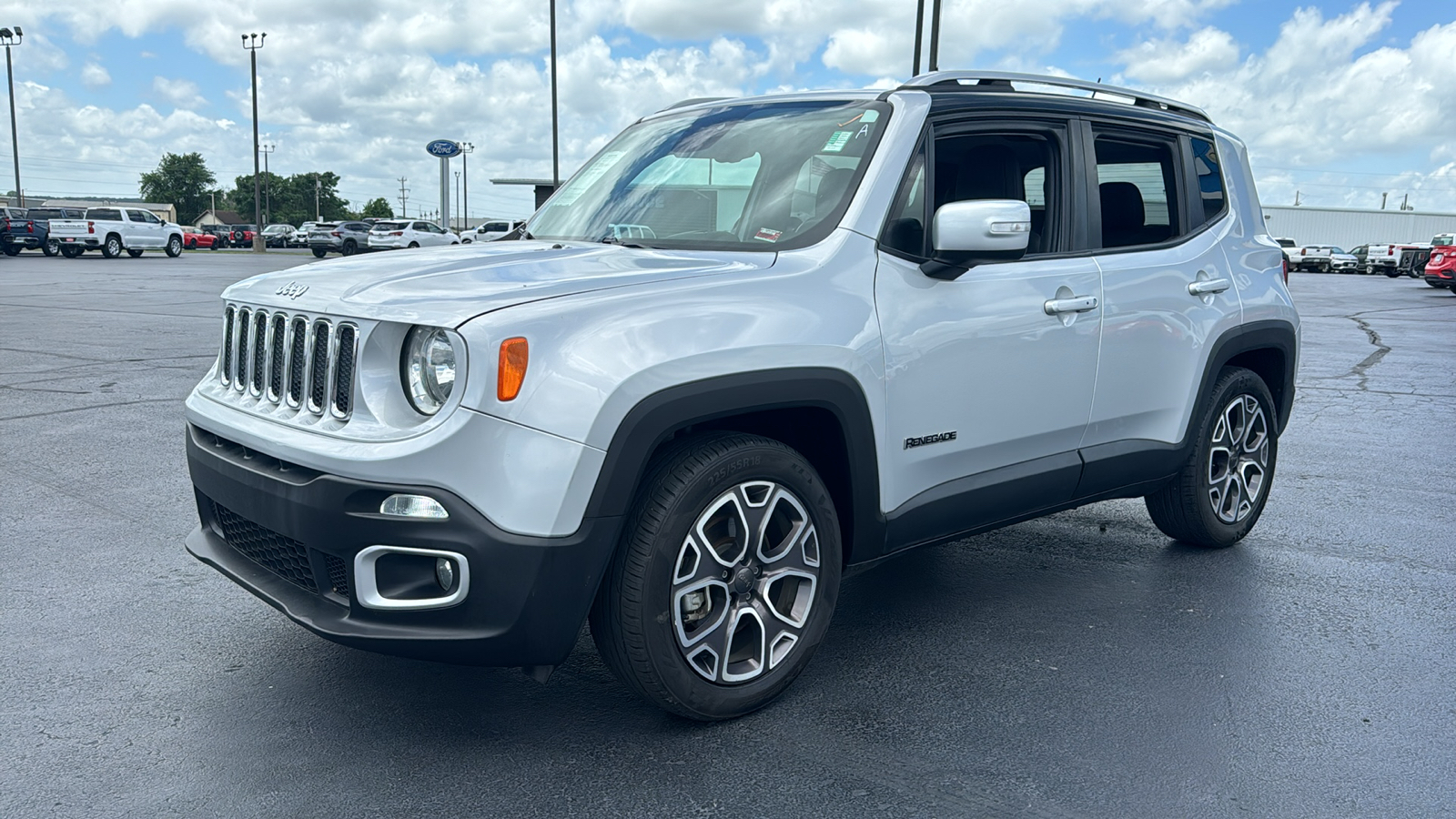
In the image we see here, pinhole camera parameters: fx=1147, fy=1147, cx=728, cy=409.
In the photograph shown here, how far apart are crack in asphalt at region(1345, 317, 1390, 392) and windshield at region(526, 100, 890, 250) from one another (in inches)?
337

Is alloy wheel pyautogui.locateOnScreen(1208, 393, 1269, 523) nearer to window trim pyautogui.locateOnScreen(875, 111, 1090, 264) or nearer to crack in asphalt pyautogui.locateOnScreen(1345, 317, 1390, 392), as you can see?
window trim pyautogui.locateOnScreen(875, 111, 1090, 264)

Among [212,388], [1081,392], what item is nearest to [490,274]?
[212,388]

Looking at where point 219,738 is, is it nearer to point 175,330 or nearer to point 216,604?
point 216,604

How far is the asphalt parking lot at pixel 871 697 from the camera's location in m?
2.89

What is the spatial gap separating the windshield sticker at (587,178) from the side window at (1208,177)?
2.47 metres

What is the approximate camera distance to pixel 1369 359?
13328mm

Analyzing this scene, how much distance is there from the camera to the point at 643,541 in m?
2.97

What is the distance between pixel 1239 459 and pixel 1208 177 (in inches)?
49.0

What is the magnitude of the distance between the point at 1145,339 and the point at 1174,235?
0.59 meters

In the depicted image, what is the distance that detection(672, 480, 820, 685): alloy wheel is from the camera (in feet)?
10.3

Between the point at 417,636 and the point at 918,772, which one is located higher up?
the point at 417,636

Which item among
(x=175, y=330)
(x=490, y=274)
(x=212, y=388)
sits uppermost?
(x=490, y=274)

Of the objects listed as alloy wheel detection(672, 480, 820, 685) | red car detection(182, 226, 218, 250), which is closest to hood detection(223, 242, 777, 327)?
alloy wheel detection(672, 480, 820, 685)

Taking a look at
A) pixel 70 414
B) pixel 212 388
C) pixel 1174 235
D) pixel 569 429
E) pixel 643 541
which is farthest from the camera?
pixel 70 414
